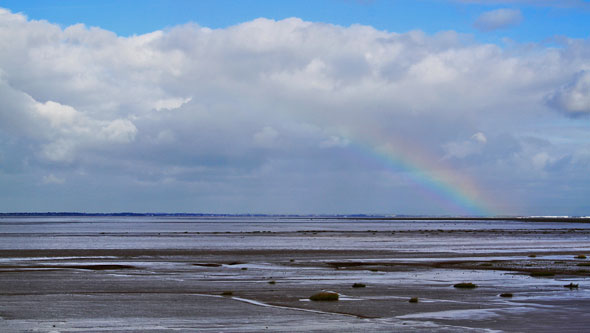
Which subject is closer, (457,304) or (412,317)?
(412,317)

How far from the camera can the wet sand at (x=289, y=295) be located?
26.6 metres

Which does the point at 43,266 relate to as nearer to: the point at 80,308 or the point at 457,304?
the point at 80,308

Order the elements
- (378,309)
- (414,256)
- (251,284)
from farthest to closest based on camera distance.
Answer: (414,256) → (251,284) → (378,309)

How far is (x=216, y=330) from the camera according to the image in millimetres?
24719

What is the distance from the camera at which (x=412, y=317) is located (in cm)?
2858

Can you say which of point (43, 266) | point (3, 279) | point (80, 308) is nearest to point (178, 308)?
point (80, 308)

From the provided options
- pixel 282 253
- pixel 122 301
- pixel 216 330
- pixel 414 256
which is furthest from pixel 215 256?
pixel 216 330

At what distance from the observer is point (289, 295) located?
37000 millimetres

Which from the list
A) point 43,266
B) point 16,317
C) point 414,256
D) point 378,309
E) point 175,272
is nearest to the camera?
point 16,317

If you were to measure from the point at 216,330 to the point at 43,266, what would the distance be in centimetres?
3866

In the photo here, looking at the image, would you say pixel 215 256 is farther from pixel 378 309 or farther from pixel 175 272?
pixel 378 309

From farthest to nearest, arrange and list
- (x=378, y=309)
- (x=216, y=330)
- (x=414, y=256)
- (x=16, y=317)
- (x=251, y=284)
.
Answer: (x=414, y=256) → (x=251, y=284) → (x=378, y=309) → (x=16, y=317) → (x=216, y=330)

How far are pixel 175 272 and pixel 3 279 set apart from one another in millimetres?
12284

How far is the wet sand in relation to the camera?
2658 cm
